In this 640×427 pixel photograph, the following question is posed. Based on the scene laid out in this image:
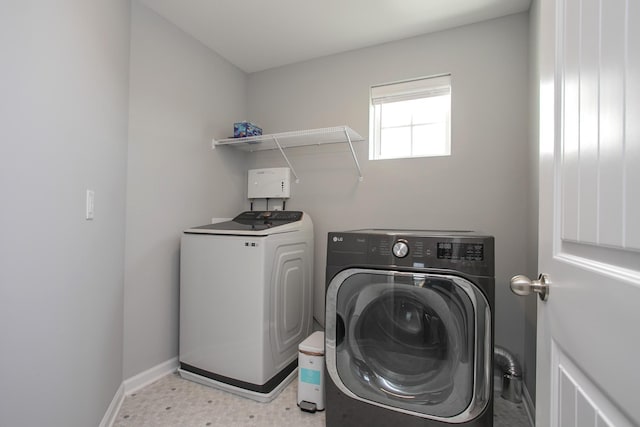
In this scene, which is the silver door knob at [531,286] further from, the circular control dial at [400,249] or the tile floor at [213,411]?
the tile floor at [213,411]

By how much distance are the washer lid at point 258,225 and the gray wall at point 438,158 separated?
0.28 metres

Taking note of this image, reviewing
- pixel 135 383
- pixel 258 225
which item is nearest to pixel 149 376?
pixel 135 383

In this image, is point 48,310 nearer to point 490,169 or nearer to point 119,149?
point 119,149

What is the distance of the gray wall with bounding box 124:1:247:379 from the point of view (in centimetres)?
182

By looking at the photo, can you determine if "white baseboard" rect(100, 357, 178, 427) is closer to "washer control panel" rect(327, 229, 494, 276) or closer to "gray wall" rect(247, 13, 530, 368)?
"gray wall" rect(247, 13, 530, 368)

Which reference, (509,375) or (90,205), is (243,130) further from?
(509,375)

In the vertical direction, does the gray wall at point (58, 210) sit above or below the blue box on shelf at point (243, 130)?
below

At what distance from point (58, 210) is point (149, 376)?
135 centimetres

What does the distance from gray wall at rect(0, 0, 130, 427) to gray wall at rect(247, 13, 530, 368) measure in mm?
1381

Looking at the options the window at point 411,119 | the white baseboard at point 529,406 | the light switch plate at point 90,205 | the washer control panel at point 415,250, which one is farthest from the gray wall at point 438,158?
the light switch plate at point 90,205

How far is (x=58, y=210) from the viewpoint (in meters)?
1.05

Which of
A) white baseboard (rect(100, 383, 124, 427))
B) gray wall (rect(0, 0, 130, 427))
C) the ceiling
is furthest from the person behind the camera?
the ceiling

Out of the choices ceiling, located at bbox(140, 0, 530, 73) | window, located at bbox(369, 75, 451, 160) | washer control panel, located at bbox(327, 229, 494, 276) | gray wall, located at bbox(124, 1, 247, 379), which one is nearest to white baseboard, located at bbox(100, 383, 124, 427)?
gray wall, located at bbox(124, 1, 247, 379)

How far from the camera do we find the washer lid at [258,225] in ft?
5.99
